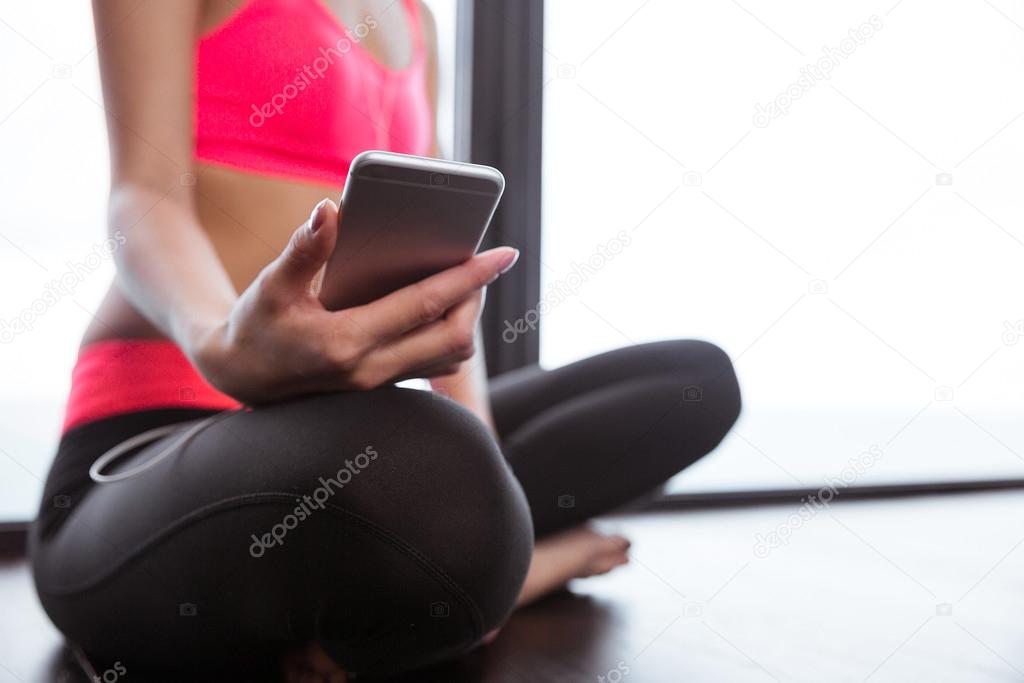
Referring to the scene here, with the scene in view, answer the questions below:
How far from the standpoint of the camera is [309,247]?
491 millimetres

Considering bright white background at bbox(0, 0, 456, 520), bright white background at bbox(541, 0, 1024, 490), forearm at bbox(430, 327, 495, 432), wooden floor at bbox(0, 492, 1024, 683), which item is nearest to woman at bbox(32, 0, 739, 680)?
wooden floor at bbox(0, 492, 1024, 683)

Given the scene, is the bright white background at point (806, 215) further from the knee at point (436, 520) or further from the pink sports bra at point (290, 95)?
the knee at point (436, 520)

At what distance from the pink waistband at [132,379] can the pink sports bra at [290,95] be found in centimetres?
20

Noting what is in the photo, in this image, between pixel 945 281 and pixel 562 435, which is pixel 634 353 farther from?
pixel 945 281

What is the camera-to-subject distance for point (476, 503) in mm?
597

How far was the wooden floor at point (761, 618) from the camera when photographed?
0.79 m

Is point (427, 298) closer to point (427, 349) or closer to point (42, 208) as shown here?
point (427, 349)

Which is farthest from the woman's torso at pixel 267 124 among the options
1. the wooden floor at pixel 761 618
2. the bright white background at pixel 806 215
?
the bright white background at pixel 806 215

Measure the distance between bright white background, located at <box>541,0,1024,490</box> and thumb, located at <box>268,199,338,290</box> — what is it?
142 cm

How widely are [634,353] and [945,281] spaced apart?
1587 mm

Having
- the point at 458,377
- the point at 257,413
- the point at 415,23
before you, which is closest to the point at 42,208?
the point at 415,23

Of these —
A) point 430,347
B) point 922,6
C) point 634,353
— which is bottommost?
point 634,353

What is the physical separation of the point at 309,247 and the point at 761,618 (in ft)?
2.47

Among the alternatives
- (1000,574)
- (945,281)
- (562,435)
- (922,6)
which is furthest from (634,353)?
(922,6)
